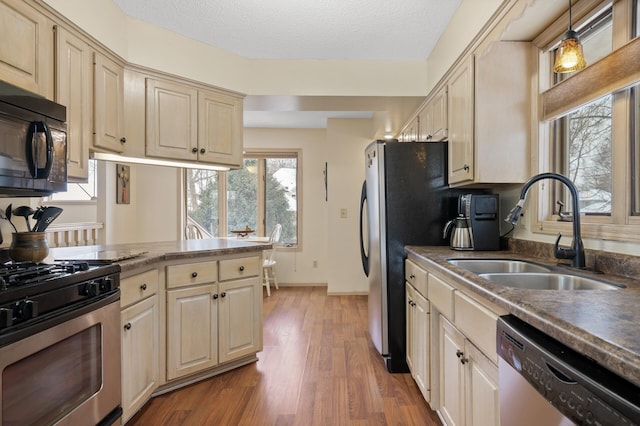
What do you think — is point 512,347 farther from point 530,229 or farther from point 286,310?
point 286,310

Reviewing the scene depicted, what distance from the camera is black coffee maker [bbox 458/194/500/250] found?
88.6 inches

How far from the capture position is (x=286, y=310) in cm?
426

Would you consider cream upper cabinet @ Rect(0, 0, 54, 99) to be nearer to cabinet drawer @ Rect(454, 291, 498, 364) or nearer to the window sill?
cabinet drawer @ Rect(454, 291, 498, 364)

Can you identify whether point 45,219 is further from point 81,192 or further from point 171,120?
point 81,192

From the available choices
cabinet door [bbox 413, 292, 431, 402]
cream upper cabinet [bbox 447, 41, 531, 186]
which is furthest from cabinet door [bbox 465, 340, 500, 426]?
cream upper cabinet [bbox 447, 41, 531, 186]

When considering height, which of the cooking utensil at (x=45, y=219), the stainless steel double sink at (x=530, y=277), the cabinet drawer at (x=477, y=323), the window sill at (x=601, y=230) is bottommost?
the cabinet drawer at (x=477, y=323)

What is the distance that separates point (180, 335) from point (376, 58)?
104 inches

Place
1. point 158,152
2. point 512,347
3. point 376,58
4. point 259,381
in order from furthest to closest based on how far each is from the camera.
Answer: point 376,58, point 158,152, point 259,381, point 512,347

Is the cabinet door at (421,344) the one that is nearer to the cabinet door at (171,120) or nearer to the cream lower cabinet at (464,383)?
the cream lower cabinet at (464,383)

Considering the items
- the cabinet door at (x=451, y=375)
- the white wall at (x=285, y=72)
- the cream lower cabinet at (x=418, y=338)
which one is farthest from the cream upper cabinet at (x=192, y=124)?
the cabinet door at (x=451, y=375)

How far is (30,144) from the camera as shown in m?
1.46

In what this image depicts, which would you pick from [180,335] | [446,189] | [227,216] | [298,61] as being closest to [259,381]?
[180,335]

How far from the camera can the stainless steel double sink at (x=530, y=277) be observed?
4.45 feet

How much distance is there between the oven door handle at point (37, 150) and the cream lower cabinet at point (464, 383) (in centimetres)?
190
